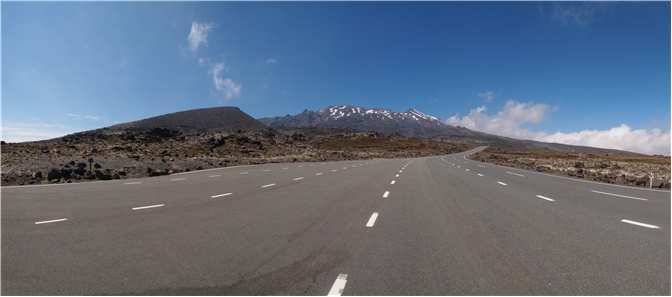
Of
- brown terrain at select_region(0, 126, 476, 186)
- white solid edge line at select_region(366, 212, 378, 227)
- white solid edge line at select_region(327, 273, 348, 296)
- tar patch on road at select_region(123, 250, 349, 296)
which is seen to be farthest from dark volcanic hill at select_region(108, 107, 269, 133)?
white solid edge line at select_region(327, 273, 348, 296)

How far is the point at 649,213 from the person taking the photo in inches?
271

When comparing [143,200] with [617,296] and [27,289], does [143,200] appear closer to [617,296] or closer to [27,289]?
[27,289]

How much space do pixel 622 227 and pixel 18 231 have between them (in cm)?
1330

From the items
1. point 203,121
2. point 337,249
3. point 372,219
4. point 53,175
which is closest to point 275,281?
point 337,249

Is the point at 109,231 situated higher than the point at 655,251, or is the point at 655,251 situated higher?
the point at 655,251

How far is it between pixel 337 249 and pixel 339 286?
4.15 ft

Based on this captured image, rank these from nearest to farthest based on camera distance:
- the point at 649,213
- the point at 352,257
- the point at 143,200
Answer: the point at 352,257 → the point at 649,213 → the point at 143,200

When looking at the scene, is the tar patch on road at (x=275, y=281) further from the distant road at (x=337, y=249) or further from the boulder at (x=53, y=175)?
the boulder at (x=53, y=175)

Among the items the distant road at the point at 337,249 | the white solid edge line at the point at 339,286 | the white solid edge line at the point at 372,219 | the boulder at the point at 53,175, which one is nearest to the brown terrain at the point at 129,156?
the boulder at the point at 53,175

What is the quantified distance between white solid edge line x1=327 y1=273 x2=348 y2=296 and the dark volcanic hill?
145 m

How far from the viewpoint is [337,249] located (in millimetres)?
4574

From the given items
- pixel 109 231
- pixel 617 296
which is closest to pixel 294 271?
pixel 617 296

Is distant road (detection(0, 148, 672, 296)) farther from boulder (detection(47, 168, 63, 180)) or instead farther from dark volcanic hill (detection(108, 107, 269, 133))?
dark volcanic hill (detection(108, 107, 269, 133))

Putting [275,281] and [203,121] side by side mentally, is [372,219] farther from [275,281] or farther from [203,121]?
[203,121]
